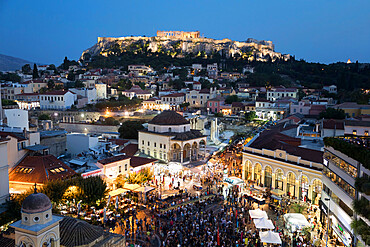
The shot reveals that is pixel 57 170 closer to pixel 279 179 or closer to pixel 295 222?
pixel 295 222

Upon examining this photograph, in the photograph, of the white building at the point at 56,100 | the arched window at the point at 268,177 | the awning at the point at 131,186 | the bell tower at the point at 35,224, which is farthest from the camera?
the white building at the point at 56,100

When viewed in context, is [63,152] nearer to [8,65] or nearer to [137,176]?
[137,176]

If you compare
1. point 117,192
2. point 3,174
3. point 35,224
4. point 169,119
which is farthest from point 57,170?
point 169,119

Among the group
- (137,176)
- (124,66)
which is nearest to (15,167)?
(137,176)

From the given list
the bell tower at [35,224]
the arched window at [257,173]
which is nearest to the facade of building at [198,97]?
the arched window at [257,173]

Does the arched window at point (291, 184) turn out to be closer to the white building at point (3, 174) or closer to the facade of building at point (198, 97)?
the white building at point (3, 174)

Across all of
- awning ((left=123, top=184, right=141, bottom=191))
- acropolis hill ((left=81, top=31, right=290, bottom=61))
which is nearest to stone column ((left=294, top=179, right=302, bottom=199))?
awning ((left=123, top=184, right=141, bottom=191))
